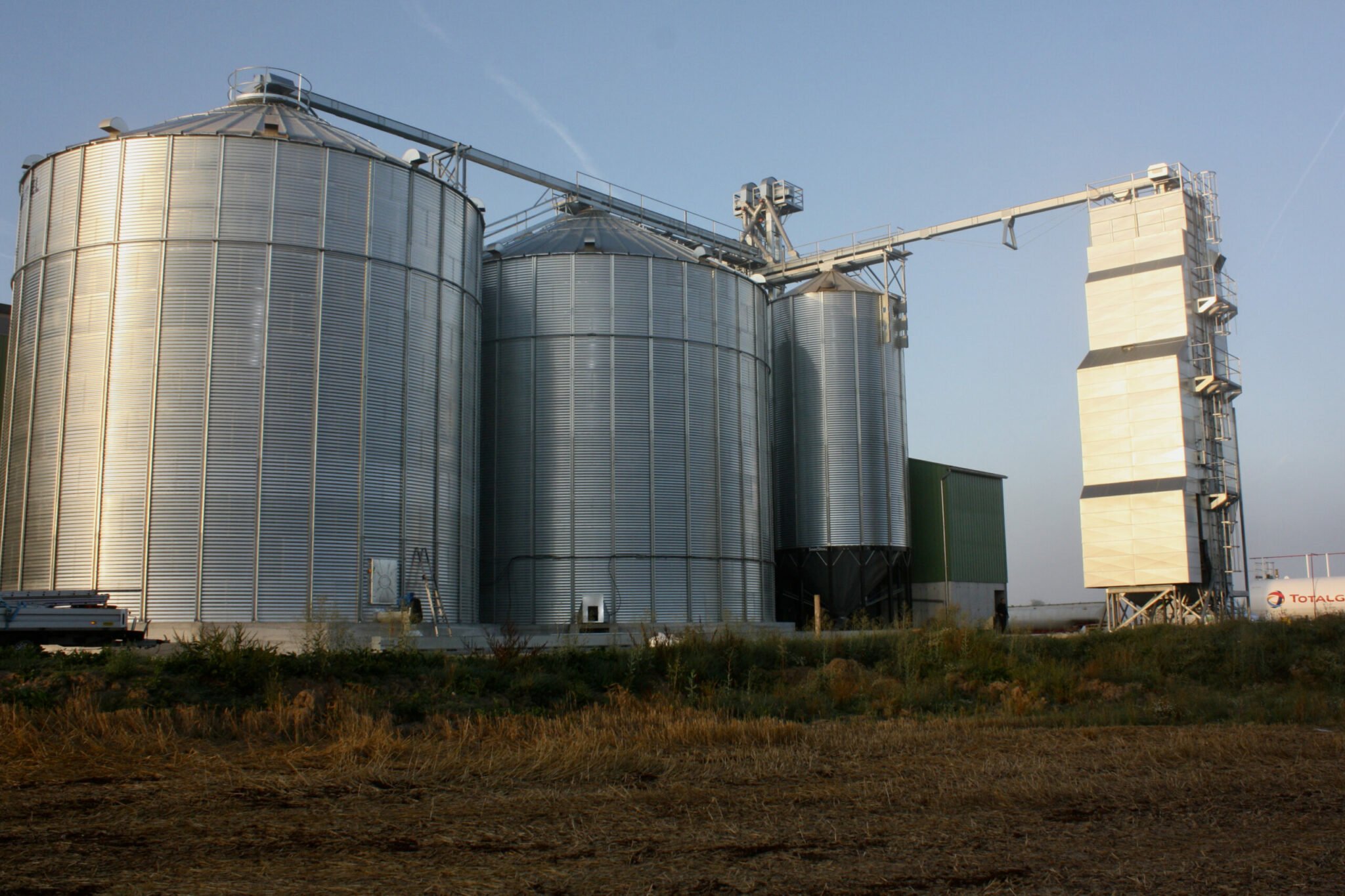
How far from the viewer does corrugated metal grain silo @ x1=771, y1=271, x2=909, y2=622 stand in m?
47.6

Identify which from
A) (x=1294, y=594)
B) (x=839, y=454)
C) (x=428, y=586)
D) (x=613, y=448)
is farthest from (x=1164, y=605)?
(x=428, y=586)

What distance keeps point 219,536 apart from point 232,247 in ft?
25.7

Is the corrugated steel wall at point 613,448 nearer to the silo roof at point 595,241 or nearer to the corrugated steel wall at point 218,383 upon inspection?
the silo roof at point 595,241

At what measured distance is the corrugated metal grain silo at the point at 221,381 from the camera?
98.4 feet

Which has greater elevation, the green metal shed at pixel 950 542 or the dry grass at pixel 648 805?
the green metal shed at pixel 950 542

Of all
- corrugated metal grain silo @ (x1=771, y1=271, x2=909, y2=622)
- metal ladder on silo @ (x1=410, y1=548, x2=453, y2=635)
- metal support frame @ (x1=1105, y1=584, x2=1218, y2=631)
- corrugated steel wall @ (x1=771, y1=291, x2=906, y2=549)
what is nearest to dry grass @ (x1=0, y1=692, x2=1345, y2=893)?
metal ladder on silo @ (x1=410, y1=548, x2=453, y2=635)

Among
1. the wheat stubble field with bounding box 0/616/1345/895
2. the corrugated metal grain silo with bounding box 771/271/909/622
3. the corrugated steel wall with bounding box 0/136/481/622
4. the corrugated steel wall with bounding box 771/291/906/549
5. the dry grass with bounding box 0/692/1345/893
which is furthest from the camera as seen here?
the corrugated steel wall with bounding box 771/291/906/549

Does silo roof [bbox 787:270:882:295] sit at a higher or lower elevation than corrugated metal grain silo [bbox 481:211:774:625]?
higher

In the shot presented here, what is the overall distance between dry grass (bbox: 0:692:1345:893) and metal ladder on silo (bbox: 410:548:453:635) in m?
16.2

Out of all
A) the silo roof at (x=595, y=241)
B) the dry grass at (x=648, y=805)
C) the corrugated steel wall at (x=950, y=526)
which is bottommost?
the dry grass at (x=648, y=805)

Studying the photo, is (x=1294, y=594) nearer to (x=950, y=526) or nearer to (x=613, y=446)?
(x=950, y=526)

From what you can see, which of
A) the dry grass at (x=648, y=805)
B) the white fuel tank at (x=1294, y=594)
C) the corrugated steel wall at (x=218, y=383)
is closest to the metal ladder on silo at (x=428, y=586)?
the corrugated steel wall at (x=218, y=383)

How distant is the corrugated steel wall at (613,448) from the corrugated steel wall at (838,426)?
6.29 meters

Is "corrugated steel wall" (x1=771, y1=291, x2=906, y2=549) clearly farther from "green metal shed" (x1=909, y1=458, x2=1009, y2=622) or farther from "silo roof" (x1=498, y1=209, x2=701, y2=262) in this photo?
"silo roof" (x1=498, y1=209, x2=701, y2=262)
